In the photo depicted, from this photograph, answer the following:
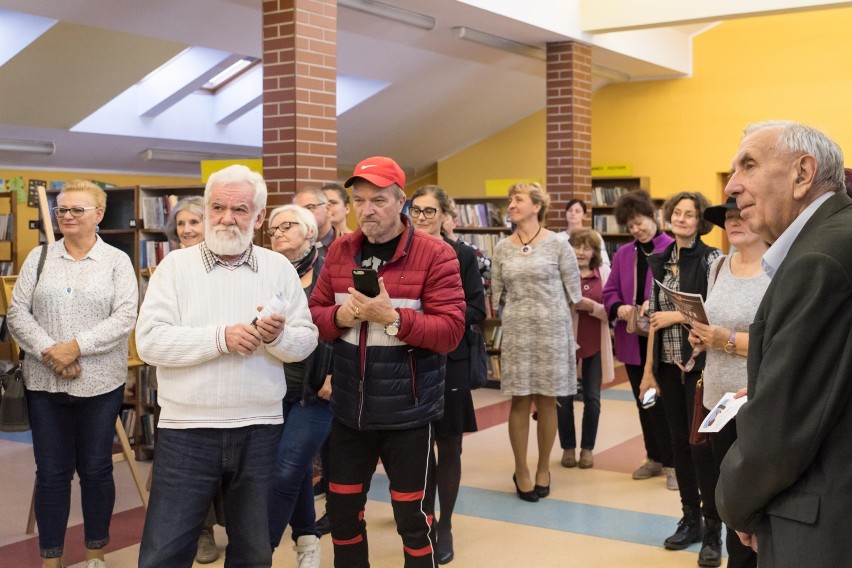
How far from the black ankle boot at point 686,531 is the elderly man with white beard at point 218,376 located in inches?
88.1

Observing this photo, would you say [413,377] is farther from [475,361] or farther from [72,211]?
[72,211]

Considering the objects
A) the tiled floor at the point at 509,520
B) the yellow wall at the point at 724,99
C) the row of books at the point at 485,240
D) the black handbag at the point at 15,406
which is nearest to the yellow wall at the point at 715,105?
the yellow wall at the point at 724,99

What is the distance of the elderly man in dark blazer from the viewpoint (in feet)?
5.66

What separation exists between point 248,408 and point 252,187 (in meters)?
0.68

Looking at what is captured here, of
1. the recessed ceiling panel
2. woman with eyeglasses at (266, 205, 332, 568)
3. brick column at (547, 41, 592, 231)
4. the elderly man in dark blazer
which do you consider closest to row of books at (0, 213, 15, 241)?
the recessed ceiling panel

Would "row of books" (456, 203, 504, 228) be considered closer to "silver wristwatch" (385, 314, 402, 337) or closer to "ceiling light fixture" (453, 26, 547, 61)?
"ceiling light fixture" (453, 26, 547, 61)

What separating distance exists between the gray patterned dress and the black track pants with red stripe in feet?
6.73

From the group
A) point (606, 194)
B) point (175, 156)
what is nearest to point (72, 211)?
point (175, 156)

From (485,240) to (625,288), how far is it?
3.90 metres

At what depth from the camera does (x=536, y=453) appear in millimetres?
6328

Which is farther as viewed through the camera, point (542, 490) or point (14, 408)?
point (542, 490)

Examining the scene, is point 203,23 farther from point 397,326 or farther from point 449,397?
point 397,326

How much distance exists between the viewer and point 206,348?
107 inches

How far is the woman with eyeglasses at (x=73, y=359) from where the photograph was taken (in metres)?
3.83
